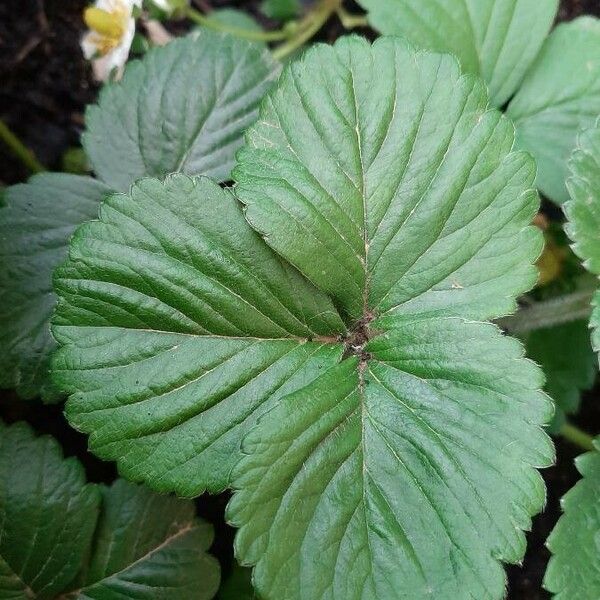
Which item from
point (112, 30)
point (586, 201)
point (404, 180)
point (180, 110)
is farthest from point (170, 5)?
point (586, 201)

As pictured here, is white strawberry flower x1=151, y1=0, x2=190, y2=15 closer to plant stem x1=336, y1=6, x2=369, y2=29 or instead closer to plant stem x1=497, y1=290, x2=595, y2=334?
plant stem x1=336, y1=6, x2=369, y2=29

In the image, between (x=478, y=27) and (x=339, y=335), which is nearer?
(x=339, y=335)

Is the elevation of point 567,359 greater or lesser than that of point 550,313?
lesser

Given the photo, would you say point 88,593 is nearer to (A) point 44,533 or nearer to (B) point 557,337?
(A) point 44,533

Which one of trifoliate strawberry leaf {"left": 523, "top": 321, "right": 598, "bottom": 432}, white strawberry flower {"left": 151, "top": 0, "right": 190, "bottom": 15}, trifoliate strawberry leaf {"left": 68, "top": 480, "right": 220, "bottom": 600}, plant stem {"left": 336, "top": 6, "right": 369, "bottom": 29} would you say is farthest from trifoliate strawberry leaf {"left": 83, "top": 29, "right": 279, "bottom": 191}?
trifoliate strawberry leaf {"left": 523, "top": 321, "right": 598, "bottom": 432}

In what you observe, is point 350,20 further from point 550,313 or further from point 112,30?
point 550,313

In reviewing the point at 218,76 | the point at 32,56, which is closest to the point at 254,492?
the point at 218,76

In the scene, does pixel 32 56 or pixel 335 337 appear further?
pixel 32 56
